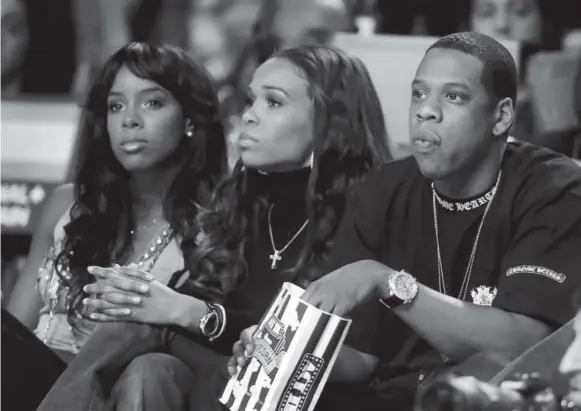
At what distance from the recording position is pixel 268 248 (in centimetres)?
188

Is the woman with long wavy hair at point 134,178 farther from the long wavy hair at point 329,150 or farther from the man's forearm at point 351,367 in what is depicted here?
the man's forearm at point 351,367

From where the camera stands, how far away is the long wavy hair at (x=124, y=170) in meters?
2.03

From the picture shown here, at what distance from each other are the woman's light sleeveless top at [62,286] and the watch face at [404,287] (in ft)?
2.26

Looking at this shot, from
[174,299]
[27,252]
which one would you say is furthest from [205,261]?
[27,252]

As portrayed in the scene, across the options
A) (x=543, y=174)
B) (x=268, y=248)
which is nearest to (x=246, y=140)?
(x=268, y=248)

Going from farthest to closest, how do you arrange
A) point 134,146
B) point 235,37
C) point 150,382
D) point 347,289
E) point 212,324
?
1. point 235,37
2. point 134,146
3. point 212,324
4. point 150,382
5. point 347,289

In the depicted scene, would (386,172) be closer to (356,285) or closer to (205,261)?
(356,285)

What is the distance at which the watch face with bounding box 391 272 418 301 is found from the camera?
1.43 metres

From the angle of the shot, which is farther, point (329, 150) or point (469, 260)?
point (329, 150)

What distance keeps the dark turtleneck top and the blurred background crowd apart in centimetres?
22

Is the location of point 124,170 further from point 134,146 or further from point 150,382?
point 150,382

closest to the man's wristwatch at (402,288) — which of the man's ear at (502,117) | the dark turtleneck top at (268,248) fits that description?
the man's ear at (502,117)

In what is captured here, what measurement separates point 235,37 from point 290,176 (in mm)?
439

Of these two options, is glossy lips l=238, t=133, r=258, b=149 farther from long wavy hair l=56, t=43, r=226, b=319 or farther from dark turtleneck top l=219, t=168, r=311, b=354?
long wavy hair l=56, t=43, r=226, b=319
